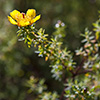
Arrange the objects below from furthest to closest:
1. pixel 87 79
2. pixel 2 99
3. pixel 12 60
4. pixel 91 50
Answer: pixel 2 99
pixel 12 60
pixel 87 79
pixel 91 50

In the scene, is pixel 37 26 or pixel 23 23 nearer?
pixel 23 23

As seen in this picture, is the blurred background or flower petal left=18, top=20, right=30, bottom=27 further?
the blurred background

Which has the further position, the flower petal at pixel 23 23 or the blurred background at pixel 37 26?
the blurred background at pixel 37 26

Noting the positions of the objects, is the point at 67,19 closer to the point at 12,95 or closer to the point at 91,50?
the point at 12,95

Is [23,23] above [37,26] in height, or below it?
below

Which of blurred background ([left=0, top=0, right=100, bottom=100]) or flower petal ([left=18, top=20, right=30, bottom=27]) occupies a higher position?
blurred background ([left=0, top=0, right=100, bottom=100])

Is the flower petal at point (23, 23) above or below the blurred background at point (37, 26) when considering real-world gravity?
below

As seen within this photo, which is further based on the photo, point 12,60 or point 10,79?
point 10,79

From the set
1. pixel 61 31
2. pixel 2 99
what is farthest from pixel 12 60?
pixel 61 31
